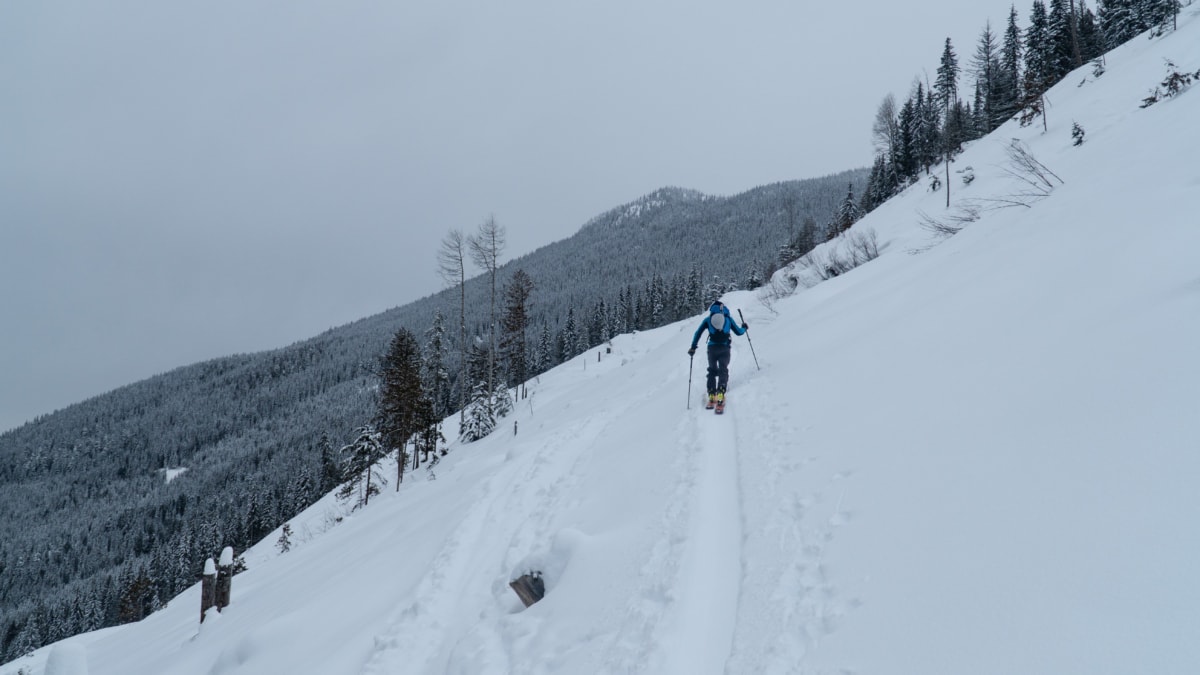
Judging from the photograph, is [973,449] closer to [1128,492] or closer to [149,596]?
[1128,492]

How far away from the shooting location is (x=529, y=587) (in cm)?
481

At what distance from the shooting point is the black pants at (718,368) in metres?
8.88

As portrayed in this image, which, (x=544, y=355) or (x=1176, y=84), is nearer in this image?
(x=1176, y=84)

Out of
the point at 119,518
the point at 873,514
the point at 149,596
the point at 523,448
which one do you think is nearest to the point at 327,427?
the point at 149,596

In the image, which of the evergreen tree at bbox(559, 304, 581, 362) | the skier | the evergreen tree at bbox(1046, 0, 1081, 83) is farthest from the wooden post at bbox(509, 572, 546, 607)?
the evergreen tree at bbox(559, 304, 581, 362)

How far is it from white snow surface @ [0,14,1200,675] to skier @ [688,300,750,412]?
408mm

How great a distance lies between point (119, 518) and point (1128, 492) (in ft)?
497

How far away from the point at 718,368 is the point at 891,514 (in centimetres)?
565

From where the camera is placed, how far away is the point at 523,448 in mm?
11016

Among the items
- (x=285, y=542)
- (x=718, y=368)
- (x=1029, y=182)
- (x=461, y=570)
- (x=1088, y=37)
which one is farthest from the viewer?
(x=1088, y=37)

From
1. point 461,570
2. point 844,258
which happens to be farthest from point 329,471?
point 461,570

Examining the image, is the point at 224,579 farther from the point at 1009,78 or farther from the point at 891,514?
the point at 1009,78

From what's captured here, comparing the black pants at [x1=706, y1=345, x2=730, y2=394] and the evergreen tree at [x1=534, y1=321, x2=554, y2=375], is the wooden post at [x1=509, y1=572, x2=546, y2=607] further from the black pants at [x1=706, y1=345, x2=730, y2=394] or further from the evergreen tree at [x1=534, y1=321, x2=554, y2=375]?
the evergreen tree at [x1=534, y1=321, x2=554, y2=375]

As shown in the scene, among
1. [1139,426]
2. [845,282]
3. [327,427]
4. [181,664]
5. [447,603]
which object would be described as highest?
[845,282]
